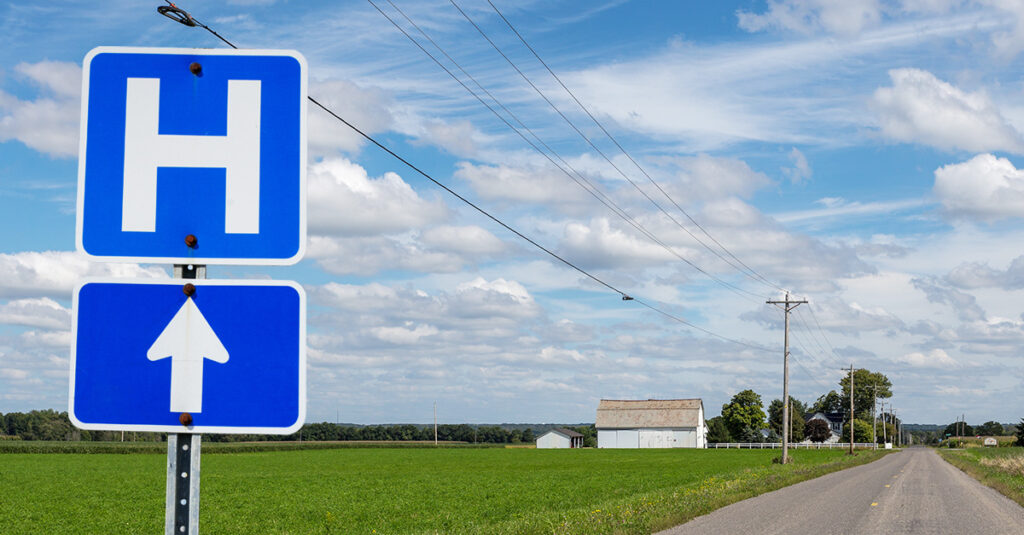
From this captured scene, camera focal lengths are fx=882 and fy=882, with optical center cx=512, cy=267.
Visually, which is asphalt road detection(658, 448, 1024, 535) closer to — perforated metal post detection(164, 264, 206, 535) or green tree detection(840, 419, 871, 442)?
perforated metal post detection(164, 264, 206, 535)

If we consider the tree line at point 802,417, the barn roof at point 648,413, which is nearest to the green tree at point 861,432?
the tree line at point 802,417

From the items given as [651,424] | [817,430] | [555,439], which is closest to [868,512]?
[651,424]

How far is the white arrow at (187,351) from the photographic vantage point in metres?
2.96

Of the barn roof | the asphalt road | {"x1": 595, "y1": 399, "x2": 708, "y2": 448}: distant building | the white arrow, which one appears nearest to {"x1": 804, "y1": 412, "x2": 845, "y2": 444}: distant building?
{"x1": 595, "y1": 399, "x2": 708, "y2": 448}: distant building

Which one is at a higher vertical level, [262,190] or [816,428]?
[262,190]

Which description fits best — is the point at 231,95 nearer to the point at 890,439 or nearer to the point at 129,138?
the point at 129,138

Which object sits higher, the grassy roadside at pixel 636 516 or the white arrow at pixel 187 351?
the white arrow at pixel 187 351

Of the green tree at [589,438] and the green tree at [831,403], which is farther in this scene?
the green tree at [831,403]

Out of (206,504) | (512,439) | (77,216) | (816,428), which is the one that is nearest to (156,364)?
(77,216)

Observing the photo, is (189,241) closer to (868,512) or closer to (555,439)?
(868,512)

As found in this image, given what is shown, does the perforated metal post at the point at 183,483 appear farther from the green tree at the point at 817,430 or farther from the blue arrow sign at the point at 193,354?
the green tree at the point at 817,430

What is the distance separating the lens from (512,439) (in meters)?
182

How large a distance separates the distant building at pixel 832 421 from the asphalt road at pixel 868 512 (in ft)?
455

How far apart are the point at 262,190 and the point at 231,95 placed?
366mm
